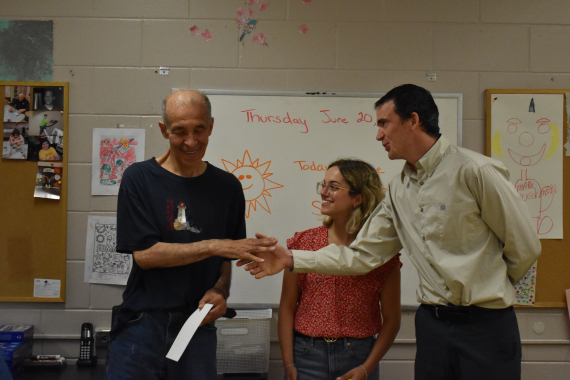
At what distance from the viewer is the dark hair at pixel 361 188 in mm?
1805

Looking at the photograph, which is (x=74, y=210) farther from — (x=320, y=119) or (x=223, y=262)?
(x=320, y=119)

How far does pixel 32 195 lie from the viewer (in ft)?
8.20

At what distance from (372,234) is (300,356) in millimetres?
572

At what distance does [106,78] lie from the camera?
8.31 ft

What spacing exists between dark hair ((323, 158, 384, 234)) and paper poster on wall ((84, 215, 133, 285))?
1.36 meters

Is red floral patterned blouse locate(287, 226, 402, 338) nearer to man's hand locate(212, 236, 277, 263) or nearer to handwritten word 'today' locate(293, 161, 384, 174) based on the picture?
man's hand locate(212, 236, 277, 263)

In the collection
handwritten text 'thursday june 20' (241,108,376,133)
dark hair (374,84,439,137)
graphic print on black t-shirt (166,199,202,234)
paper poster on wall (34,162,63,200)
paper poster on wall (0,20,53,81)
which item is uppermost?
paper poster on wall (0,20,53,81)

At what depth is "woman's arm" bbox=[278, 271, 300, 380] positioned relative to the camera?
1732mm

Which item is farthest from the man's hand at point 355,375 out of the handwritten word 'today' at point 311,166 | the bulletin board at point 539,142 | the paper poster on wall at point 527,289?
the bulletin board at point 539,142

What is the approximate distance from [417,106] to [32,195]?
2.21m

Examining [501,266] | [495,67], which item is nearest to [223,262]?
[501,266]

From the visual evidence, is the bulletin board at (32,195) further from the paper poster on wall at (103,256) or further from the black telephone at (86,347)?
the black telephone at (86,347)

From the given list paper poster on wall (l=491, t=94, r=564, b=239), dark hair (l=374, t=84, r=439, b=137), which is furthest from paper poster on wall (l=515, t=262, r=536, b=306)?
dark hair (l=374, t=84, r=439, b=137)

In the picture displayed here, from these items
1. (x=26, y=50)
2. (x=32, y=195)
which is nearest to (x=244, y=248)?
(x=32, y=195)
